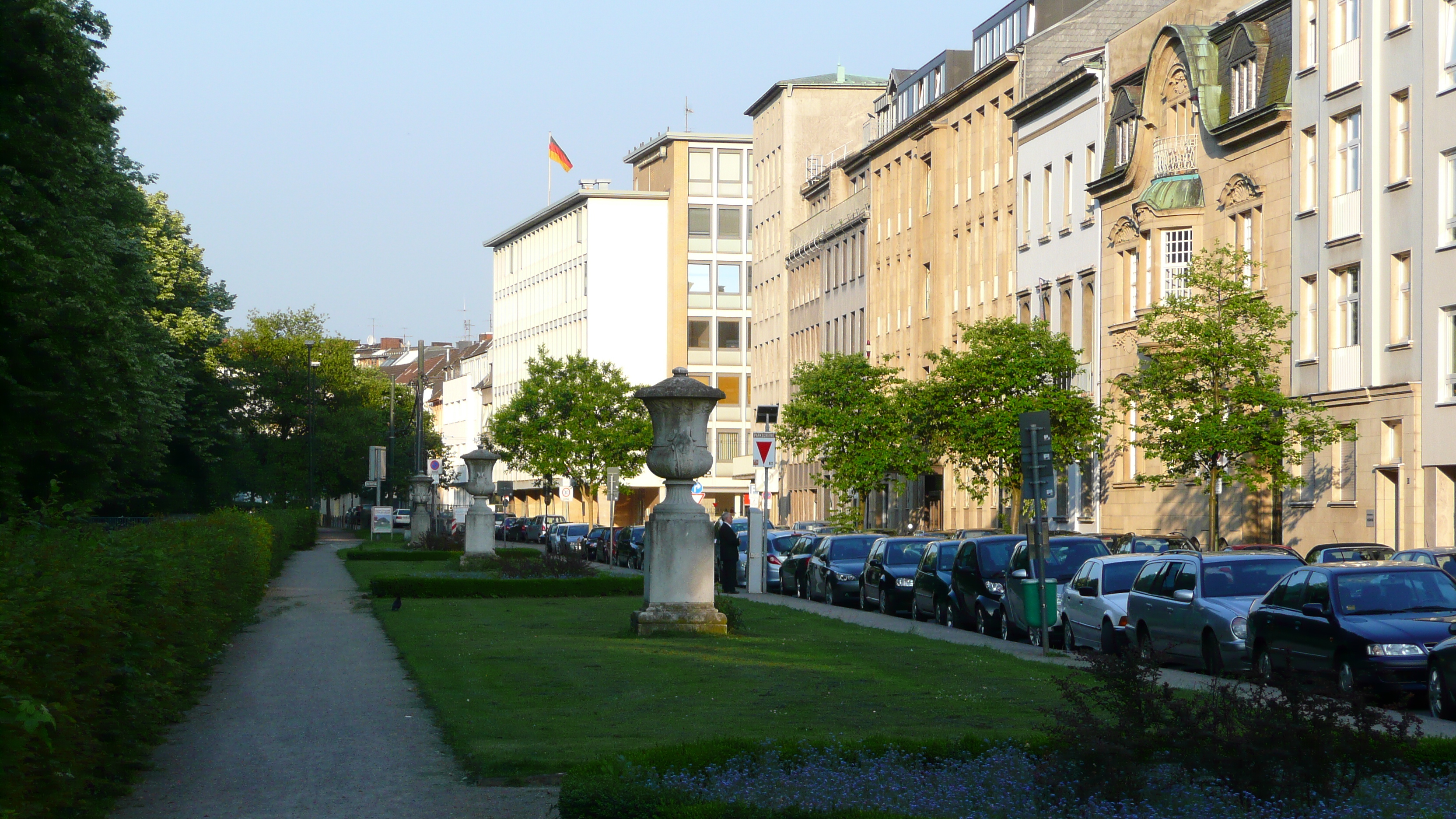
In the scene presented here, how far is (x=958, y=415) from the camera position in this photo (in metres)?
48.1

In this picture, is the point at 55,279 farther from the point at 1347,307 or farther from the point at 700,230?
the point at 700,230

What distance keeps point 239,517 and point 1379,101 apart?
23.8 metres

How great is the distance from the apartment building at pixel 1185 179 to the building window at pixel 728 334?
72.5 metres

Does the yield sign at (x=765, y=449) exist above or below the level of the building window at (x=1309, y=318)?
below

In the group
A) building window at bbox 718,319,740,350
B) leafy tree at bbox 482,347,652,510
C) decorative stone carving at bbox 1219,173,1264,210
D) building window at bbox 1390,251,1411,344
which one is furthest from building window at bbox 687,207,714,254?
building window at bbox 1390,251,1411,344

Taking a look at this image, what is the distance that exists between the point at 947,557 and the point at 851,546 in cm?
778

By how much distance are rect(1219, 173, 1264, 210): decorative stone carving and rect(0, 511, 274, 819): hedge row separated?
101 feet

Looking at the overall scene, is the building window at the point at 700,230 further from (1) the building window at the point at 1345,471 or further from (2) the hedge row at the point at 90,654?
(2) the hedge row at the point at 90,654

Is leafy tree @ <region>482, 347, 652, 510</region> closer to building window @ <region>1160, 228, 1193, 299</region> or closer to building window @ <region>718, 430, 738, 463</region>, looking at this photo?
building window @ <region>718, 430, 738, 463</region>

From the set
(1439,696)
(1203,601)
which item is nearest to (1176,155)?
(1203,601)

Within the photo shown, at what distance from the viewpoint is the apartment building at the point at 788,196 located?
310ft

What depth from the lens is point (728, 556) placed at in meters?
38.9

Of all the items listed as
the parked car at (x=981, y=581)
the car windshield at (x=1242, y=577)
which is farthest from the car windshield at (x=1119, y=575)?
the parked car at (x=981, y=581)

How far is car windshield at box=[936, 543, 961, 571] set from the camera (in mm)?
A: 29766
